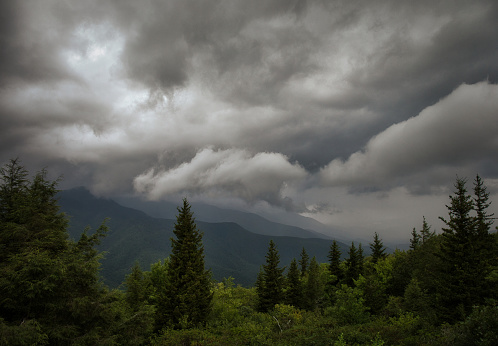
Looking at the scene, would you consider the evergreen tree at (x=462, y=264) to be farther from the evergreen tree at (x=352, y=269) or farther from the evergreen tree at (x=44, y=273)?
the evergreen tree at (x=352, y=269)

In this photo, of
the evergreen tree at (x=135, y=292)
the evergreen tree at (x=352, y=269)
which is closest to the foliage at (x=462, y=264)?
the evergreen tree at (x=352, y=269)

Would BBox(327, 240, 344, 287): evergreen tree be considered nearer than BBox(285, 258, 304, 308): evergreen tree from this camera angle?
No

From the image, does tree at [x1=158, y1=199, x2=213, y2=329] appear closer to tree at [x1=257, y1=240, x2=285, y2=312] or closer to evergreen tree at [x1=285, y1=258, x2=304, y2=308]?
tree at [x1=257, y1=240, x2=285, y2=312]

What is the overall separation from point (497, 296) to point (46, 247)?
35517 mm

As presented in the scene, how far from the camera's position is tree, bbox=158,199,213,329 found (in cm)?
2550

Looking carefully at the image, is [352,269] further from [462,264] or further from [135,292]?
[135,292]

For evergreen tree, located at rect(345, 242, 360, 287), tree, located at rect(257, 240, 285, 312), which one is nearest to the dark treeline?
tree, located at rect(257, 240, 285, 312)

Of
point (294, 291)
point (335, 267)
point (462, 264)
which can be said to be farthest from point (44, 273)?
point (335, 267)

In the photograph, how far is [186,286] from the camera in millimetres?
26516

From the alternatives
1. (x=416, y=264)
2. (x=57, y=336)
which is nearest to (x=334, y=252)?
(x=416, y=264)

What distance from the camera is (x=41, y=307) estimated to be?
1494 cm

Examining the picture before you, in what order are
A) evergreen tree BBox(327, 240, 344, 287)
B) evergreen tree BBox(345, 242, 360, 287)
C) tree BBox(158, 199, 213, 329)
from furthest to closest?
evergreen tree BBox(327, 240, 344, 287)
evergreen tree BBox(345, 242, 360, 287)
tree BBox(158, 199, 213, 329)

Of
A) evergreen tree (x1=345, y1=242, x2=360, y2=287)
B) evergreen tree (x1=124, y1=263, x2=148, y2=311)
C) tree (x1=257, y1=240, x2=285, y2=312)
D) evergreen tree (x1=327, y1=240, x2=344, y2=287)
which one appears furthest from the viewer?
evergreen tree (x1=327, y1=240, x2=344, y2=287)

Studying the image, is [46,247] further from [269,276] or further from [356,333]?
[269,276]
